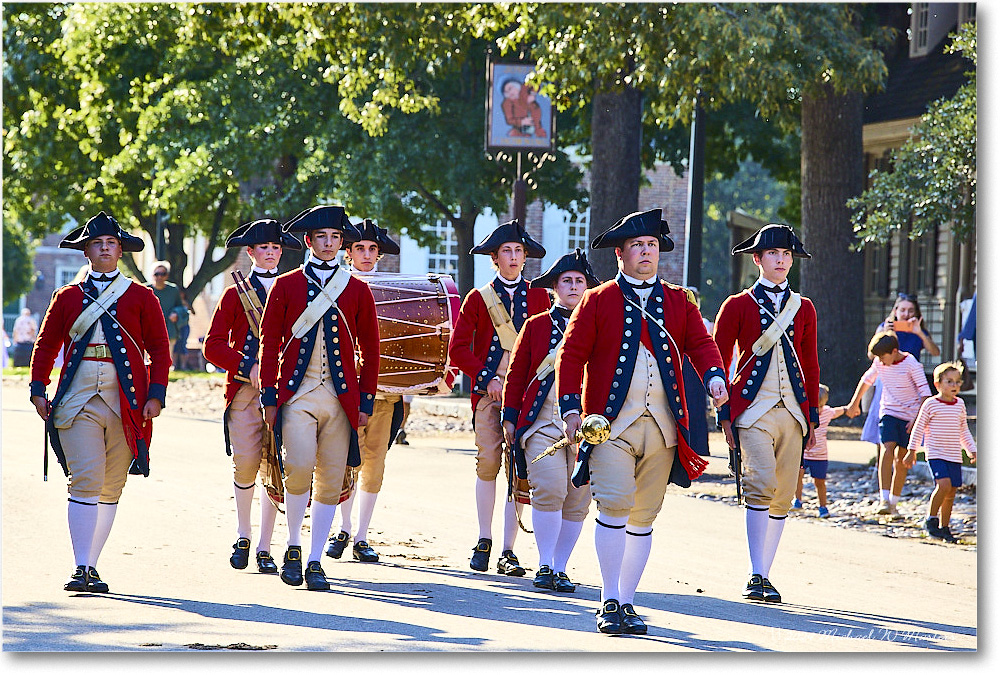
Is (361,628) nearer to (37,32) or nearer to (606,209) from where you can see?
(606,209)

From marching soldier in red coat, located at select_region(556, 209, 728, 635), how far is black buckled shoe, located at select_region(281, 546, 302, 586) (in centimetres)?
193

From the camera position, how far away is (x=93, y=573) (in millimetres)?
7777

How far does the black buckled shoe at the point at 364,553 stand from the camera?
9.32m

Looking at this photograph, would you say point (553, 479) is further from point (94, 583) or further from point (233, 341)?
point (94, 583)

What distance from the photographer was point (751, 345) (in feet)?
27.2

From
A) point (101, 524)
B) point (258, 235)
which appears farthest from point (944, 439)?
point (101, 524)

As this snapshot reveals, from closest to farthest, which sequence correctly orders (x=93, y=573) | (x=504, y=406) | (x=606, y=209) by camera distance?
(x=93, y=573) → (x=504, y=406) → (x=606, y=209)

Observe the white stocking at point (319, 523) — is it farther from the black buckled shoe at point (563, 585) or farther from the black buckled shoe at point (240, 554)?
the black buckled shoe at point (563, 585)

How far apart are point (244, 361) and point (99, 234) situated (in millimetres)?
1438

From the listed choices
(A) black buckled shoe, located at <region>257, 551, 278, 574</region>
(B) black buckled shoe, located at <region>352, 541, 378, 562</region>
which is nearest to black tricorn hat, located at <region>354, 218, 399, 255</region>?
(B) black buckled shoe, located at <region>352, 541, 378, 562</region>

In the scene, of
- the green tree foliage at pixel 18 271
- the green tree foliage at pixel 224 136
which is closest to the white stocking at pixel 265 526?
the green tree foliage at pixel 224 136

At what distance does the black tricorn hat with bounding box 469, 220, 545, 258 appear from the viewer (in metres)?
9.09

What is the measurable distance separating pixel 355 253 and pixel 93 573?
2852 mm

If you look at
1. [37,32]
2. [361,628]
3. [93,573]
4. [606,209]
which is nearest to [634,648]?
[361,628]
